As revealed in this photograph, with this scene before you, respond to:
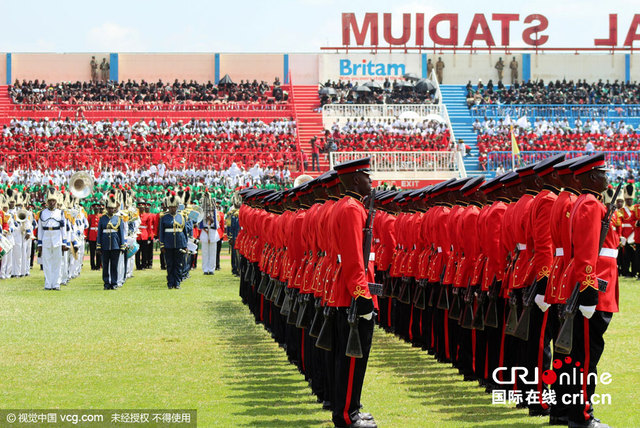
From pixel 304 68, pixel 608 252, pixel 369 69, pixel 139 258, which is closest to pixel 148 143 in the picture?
pixel 304 68

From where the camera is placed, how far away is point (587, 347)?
710 centimetres

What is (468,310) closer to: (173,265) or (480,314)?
(480,314)

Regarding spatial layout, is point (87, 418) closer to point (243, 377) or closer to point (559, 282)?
point (243, 377)

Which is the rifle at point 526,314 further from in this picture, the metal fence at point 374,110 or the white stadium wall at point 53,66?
the white stadium wall at point 53,66

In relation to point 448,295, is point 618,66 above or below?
above

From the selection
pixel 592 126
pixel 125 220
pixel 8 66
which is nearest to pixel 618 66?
pixel 592 126

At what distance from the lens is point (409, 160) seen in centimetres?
3984

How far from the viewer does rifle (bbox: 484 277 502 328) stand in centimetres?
885

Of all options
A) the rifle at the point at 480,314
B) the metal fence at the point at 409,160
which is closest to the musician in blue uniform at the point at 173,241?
the rifle at the point at 480,314

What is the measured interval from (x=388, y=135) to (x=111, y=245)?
25432 millimetres

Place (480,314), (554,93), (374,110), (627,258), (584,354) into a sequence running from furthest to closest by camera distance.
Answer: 1. (554,93)
2. (374,110)
3. (627,258)
4. (480,314)
5. (584,354)

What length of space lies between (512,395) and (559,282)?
149 cm

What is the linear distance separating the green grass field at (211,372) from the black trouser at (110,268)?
3424 mm

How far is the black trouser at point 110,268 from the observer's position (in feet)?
67.0
